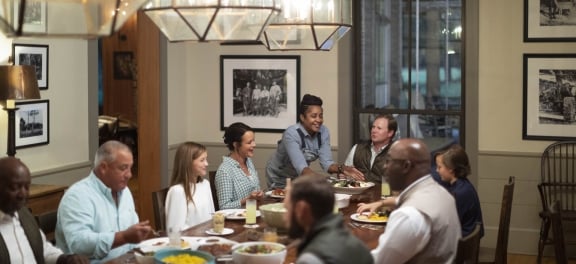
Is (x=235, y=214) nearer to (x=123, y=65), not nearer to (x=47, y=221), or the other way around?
(x=47, y=221)

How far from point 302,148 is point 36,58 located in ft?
6.84

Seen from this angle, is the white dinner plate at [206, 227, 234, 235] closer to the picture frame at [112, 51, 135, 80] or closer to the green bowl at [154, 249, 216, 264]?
the green bowl at [154, 249, 216, 264]

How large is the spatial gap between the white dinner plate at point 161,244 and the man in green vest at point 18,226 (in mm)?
276

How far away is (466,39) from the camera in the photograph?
23.6ft

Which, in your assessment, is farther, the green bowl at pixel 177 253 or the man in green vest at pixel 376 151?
the man in green vest at pixel 376 151

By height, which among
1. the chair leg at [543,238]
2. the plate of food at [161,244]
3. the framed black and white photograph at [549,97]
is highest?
the framed black and white photograph at [549,97]

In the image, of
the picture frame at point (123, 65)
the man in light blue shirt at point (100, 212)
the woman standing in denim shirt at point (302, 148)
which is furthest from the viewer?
the picture frame at point (123, 65)

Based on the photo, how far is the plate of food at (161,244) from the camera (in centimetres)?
361

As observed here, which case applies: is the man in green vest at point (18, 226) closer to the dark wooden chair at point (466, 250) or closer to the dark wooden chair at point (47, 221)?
the dark wooden chair at point (47, 221)

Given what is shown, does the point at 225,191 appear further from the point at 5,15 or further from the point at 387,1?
the point at 387,1

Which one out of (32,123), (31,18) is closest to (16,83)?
(32,123)

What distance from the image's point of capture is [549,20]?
22.7 ft

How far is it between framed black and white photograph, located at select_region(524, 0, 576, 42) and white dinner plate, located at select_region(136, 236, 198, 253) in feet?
13.9

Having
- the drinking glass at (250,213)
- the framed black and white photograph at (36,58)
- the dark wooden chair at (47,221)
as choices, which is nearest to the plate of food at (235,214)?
the drinking glass at (250,213)
